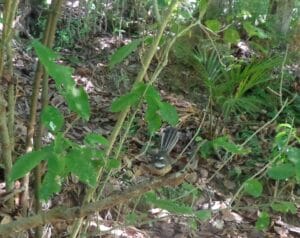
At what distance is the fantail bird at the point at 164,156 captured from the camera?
2879 mm

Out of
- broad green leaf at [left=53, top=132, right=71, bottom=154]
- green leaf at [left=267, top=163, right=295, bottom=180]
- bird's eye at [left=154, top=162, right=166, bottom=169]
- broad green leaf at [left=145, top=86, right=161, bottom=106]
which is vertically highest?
broad green leaf at [left=145, top=86, right=161, bottom=106]

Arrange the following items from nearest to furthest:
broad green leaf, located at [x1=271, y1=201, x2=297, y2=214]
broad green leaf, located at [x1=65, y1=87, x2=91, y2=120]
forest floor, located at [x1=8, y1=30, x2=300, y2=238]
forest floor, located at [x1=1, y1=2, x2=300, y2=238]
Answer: broad green leaf, located at [x1=65, y1=87, x2=91, y2=120] → broad green leaf, located at [x1=271, y1=201, x2=297, y2=214] → forest floor, located at [x1=1, y1=2, x2=300, y2=238] → forest floor, located at [x1=8, y1=30, x2=300, y2=238]

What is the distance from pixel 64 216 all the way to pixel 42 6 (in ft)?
12.4

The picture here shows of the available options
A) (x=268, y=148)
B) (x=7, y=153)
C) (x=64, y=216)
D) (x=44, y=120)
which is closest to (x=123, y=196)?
(x=64, y=216)

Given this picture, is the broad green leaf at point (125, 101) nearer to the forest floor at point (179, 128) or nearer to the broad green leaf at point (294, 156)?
A: the broad green leaf at point (294, 156)

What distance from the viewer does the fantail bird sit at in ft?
9.44

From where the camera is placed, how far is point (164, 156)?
3014 millimetres

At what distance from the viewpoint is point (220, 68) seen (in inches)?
148

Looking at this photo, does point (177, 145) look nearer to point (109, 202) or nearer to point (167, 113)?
point (167, 113)

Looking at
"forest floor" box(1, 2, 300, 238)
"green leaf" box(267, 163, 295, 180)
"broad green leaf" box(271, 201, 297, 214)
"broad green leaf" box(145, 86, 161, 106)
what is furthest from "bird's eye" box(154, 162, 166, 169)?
"broad green leaf" box(145, 86, 161, 106)

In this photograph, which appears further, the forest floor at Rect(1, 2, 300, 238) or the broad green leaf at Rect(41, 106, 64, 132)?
the forest floor at Rect(1, 2, 300, 238)

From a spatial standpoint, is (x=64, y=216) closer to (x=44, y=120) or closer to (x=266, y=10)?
Answer: (x=44, y=120)

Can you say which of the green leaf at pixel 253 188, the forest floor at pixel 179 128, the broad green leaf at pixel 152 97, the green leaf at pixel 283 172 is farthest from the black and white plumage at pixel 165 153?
the broad green leaf at pixel 152 97

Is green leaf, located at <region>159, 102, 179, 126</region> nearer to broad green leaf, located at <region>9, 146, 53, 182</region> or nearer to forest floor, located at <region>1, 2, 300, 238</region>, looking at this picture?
broad green leaf, located at <region>9, 146, 53, 182</region>
